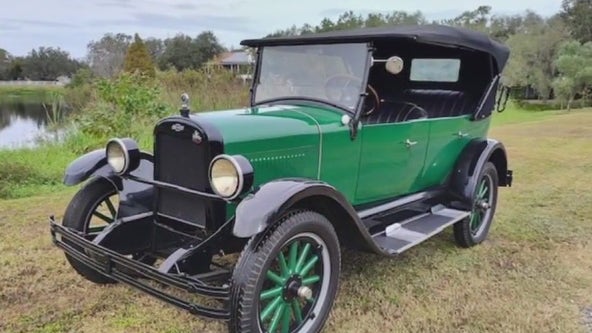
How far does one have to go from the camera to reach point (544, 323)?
298cm

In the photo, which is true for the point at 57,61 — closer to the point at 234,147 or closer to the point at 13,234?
the point at 13,234

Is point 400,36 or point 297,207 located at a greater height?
point 400,36

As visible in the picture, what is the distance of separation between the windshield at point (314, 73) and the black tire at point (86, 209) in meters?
1.26

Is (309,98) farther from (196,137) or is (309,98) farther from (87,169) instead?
(87,169)

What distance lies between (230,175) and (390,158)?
57.7 inches

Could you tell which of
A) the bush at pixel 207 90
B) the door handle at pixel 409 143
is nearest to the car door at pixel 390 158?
the door handle at pixel 409 143

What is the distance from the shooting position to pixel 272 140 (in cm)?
293

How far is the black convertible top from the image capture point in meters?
→ 3.40

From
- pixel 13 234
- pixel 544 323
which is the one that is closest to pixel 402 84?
pixel 544 323

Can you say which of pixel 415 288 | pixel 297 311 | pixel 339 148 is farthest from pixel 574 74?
pixel 297 311

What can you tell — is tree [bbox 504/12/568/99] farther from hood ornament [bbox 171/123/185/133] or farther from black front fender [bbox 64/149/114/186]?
hood ornament [bbox 171/123/185/133]

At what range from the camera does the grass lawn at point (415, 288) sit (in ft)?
9.64

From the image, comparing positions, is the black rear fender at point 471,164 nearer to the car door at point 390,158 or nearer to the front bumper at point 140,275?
the car door at point 390,158

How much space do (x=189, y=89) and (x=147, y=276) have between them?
8562 mm
